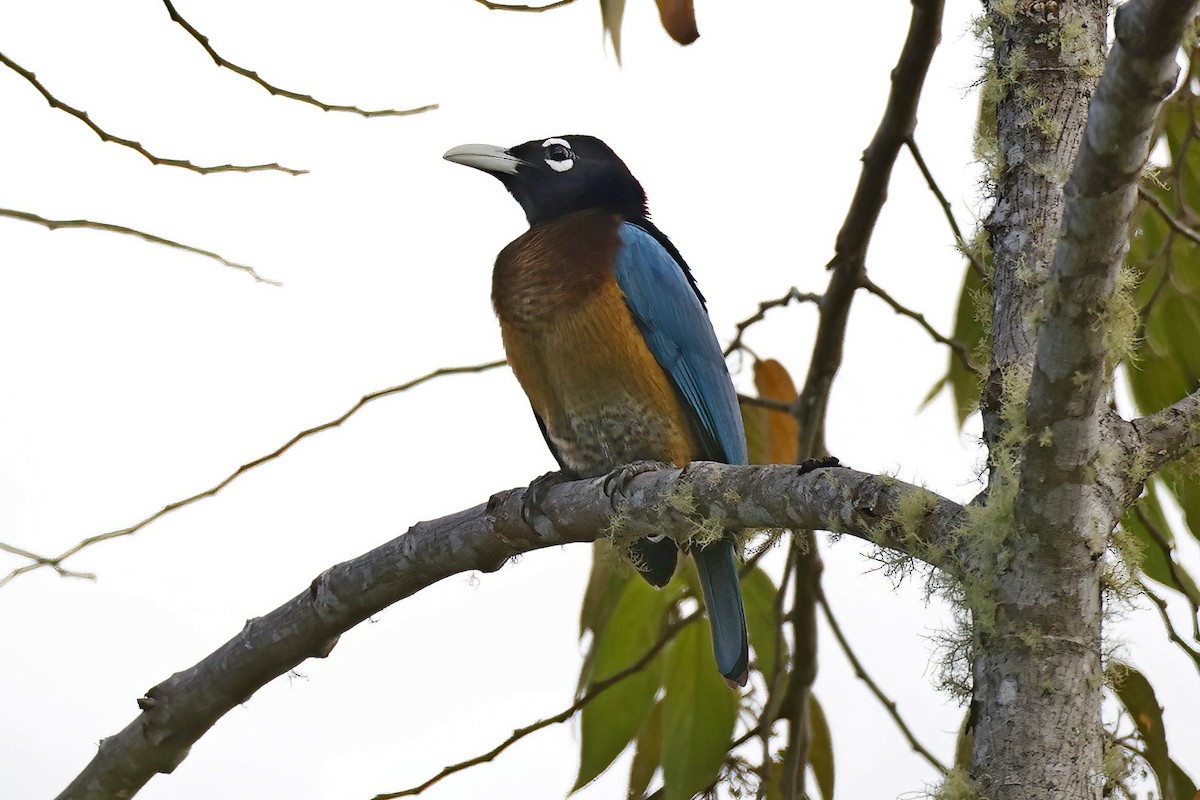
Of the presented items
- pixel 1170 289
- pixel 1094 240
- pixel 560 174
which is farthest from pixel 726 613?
pixel 1094 240

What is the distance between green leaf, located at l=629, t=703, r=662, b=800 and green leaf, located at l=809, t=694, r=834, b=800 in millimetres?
384

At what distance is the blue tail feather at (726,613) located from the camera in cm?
282

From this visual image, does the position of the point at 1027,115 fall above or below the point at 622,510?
above

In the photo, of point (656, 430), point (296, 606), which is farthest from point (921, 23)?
point (296, 606)

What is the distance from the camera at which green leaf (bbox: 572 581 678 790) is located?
2.92 metres

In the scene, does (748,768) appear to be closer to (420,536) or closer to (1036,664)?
(420,536)

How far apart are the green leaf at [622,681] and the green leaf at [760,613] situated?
18 cm

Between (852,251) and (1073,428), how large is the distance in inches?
63.4

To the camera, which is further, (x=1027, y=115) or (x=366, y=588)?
(x=366, y=588)

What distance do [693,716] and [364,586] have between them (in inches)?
36.6

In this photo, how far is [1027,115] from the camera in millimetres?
2016

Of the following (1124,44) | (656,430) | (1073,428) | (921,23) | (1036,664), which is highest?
(921,23)

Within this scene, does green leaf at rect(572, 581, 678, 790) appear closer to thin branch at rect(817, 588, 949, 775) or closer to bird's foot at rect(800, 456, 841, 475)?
thin branch at rect(817, 588, 949, 775)

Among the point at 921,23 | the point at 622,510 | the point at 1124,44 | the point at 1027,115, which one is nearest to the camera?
the point at 1124,44
